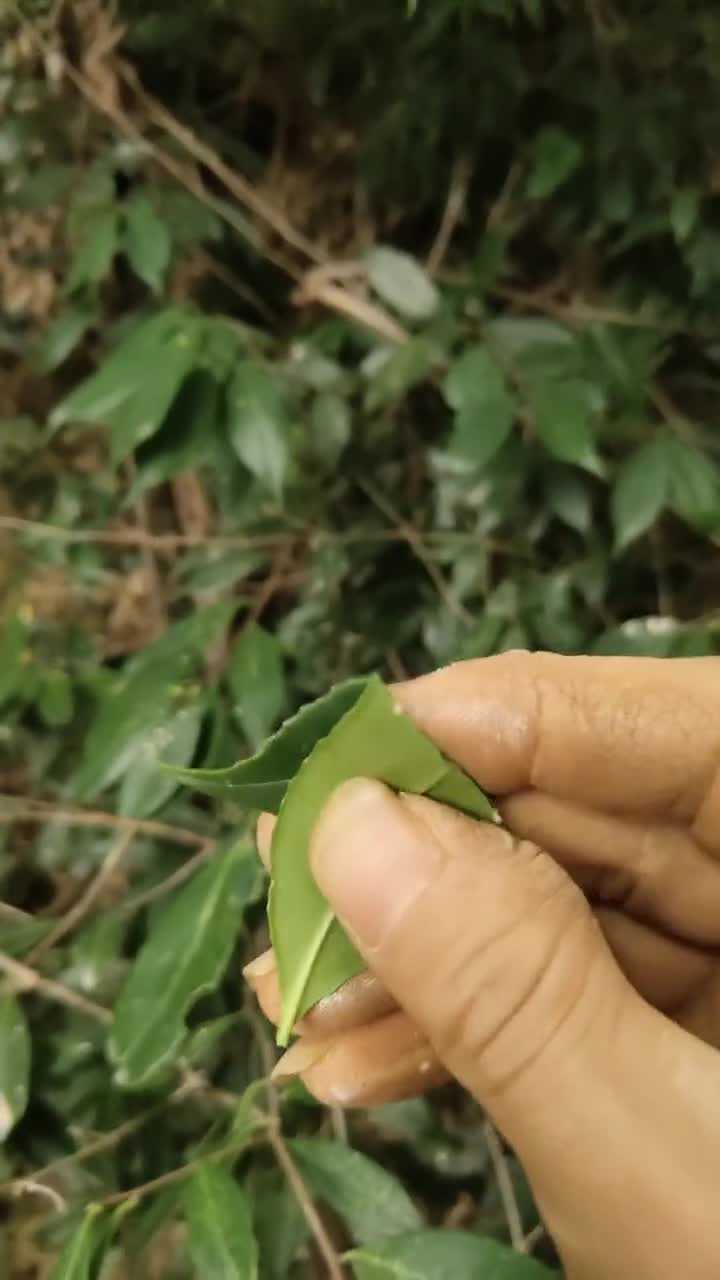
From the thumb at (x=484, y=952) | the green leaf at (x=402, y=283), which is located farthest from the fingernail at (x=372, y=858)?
the green leaf at (x=402, y=283)

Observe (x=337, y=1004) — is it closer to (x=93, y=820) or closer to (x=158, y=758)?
(x=158, y=758)

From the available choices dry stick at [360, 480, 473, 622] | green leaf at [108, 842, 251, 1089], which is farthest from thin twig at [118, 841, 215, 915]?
dry stick at [360, 480, 473, 622]

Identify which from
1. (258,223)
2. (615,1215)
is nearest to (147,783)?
(615,1215)

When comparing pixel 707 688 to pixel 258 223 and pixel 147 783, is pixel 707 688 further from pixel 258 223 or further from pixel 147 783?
pixel 258 223

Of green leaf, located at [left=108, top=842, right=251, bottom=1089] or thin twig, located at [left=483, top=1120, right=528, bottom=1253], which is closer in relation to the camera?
green leaf, located at [left=108, top=842, right=251, bottom=1089]

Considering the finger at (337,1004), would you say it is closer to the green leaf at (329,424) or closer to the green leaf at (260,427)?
the green leaf at (260,427)

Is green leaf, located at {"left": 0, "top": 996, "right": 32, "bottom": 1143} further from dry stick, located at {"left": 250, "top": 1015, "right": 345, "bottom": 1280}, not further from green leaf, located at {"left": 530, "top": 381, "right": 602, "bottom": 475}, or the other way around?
green leaf, located at {"left": 530, "top": 381, "right": 602, "bottom": 475}
